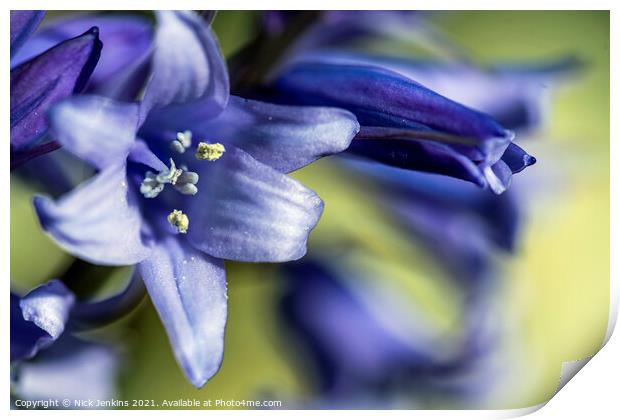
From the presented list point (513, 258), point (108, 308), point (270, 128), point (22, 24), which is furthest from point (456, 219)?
point (22, 24)

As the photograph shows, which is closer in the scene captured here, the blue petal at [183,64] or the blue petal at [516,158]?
the blue petal at [183,64]

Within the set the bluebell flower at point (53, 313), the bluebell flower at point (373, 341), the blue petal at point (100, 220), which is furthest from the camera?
the bluebell flower at point (373, 341)

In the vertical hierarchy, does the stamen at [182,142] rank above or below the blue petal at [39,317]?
above

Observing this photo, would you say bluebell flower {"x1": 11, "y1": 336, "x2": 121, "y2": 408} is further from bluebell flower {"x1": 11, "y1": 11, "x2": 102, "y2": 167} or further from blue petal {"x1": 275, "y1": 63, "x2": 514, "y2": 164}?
blue petal {"x1": 275, "y1": 63, "x2": 514, "y2": 164}

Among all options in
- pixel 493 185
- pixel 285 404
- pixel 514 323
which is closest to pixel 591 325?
pixel 514 323

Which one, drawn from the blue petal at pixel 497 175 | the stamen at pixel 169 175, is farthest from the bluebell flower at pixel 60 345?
the blue petal at pixel 497 175

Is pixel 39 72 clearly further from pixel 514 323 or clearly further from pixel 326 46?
pixel 514 323

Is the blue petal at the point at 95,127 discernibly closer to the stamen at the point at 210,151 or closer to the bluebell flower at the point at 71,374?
the stamen at the point at 210,151
